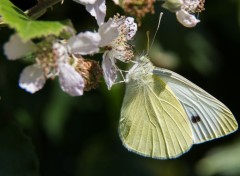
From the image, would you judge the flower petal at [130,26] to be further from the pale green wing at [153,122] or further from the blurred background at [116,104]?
the blurred background at [116,104]

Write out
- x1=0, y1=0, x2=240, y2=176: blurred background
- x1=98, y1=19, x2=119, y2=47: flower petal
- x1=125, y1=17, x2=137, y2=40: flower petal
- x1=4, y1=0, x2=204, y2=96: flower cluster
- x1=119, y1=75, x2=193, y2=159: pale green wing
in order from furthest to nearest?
x1=0, y1=0, x2=240, y2=176: blurred background → x1=119, y1=75, x2=193, y2=159: pale green wing → x1=125, y1=17, x2=137, y2=40: flower petal → x1=98, y1=19, x2=119, y2=47: flower petal → x1=4, y1=0, x2=204, y2=96: flower cluster

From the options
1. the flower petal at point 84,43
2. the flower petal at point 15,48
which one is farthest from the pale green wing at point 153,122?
the flower petal at point 15,48

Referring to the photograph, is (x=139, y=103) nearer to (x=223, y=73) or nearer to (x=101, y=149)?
(x=101, y=149)

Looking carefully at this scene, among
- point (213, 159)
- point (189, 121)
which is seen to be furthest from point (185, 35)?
point (189, 121)

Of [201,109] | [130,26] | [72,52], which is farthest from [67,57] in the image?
[201,109]

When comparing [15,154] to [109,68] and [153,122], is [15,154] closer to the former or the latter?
[109,68]

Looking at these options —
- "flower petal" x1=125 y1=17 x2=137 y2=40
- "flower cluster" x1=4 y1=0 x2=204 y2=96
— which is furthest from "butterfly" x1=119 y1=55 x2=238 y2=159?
"flower cluster" x1=4 y1=0 x2=204 y2=96

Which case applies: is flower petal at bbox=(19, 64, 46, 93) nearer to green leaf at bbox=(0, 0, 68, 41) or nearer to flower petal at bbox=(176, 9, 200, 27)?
green leaf at bbox=(0, 0, 68, 41)
